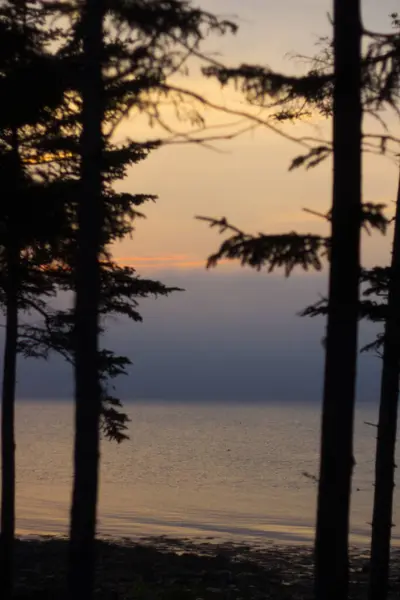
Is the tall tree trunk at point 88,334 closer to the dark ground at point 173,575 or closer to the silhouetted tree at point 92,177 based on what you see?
the silhouetted tree at point 92,177

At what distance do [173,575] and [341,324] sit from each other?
1252cm

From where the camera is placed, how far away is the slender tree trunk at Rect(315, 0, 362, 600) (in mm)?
10484

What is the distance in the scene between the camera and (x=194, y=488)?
75875 mm

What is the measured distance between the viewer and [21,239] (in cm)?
1678

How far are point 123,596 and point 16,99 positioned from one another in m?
9.29

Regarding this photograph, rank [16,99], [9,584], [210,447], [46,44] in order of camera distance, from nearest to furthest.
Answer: [16,99]
[9,584]
[46,44]
[210,447]

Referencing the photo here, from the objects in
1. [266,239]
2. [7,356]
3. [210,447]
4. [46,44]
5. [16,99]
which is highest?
[46,44]

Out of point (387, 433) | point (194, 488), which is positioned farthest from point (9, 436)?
point (194, 488)

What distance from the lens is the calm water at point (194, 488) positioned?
4497cm

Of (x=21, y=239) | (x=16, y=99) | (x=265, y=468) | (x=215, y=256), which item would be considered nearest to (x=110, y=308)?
(x=21, y=239)

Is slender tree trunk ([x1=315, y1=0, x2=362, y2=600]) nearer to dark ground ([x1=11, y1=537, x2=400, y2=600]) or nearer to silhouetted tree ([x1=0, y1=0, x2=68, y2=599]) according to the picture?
silhouetted tree ([x1=0, y1=0, x2=68, y2=599])

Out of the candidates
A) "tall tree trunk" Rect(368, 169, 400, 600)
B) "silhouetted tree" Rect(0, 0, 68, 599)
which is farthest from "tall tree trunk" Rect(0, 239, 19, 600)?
"tall tree trunk" Rect(368, 169, 400, 600)

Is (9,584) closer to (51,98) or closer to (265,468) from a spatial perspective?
(51,98)

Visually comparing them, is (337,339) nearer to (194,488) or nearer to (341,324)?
(341,324)
